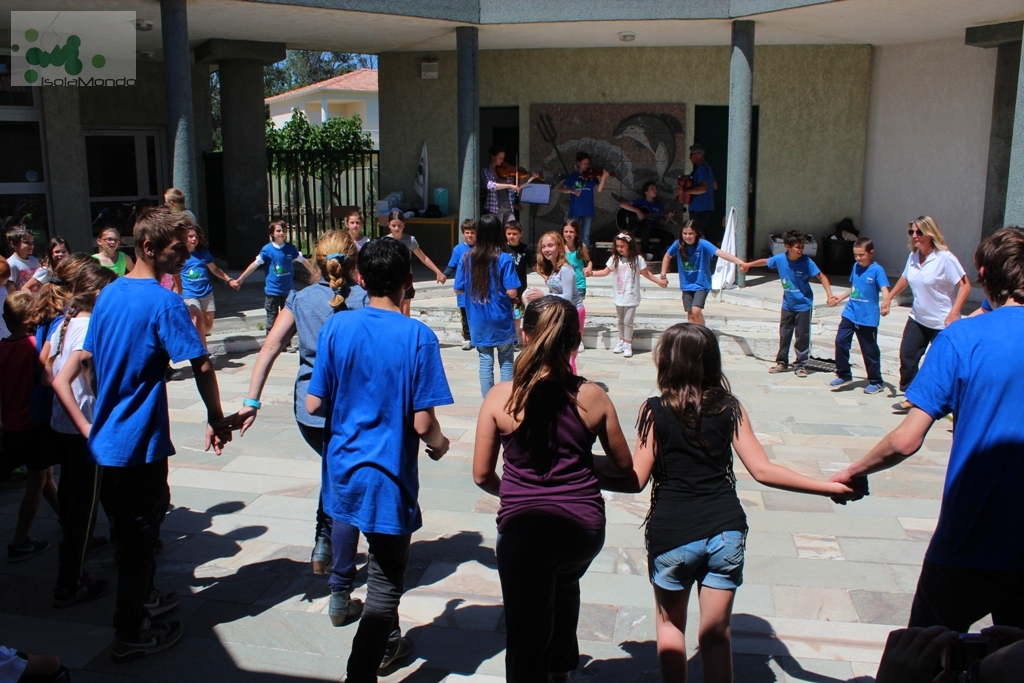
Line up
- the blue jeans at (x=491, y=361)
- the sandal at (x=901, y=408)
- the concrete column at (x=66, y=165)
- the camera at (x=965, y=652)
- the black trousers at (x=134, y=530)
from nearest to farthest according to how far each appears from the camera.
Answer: the camera at (x=965, y=652) → the black trousers at (x=134, y=530) → the blue jeans at (x=491, y=361) → the sandal at (x=901, y=408) → the concrete column at (x=66, y=165)

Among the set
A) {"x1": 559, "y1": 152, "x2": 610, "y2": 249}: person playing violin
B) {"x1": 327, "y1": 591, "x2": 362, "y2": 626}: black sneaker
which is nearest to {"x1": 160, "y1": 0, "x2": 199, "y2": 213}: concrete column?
{"x1": 559, "y1": 152, "x2": 610, "y2": 249}: person playing violin

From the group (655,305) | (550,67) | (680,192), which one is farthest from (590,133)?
(655,305)

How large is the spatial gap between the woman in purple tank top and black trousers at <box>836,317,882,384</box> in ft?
19.9

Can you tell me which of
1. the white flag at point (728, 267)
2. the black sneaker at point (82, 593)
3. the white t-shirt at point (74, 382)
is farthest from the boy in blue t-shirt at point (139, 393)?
the white flag at point (728, 267)

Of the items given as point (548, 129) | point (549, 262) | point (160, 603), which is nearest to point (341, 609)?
point (160, 603)

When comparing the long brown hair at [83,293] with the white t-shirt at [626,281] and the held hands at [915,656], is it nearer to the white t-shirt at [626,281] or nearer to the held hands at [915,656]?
the held hands at [915,656]

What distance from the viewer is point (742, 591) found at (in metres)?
4.55

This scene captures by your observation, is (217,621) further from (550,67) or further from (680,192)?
(550,67)

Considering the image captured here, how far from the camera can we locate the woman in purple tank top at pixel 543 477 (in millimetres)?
3100

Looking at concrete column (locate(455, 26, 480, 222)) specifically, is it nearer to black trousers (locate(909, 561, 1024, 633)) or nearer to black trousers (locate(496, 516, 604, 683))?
black trousers (locate(496, 516, 604, 683))

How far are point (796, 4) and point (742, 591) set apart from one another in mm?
8388

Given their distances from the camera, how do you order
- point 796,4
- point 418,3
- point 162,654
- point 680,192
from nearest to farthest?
point 162,654, point 796,4, point 418,3, point 680,192

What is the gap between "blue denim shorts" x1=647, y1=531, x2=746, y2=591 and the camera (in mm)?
3061

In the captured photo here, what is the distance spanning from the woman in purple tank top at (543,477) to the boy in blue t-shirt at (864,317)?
589cm
